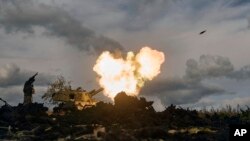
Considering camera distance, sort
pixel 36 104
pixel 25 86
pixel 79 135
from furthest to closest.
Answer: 1. pixel 25 86
2. pixel 36 104
3. pixel 79 135

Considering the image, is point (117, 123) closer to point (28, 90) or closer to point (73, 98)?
point (73, 98)

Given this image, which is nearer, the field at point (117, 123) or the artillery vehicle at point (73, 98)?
the field at point (117, 123)

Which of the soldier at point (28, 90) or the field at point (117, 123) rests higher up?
the soldier at point (28, 90)

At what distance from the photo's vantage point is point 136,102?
45.2m

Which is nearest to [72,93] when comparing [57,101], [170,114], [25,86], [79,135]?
[57,101]

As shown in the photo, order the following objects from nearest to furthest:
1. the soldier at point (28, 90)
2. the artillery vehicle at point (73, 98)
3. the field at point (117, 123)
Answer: the field at point (117, 123), the soldier at point (28, 90), the artillery vehicle at point (73, 98)

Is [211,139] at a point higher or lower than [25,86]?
lower

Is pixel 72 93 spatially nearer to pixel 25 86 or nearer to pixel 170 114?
pixel 25 86

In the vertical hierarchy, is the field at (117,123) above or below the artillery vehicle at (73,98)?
below

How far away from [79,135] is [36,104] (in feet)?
45.4

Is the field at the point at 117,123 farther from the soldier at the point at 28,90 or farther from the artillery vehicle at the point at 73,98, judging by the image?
the soldier at the point at 28,90

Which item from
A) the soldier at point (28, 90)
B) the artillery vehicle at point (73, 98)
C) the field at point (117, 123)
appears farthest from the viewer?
the artillery vehicle at point (73, 98)

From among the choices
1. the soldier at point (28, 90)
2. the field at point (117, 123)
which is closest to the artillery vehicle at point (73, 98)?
the field at point (117, 123)

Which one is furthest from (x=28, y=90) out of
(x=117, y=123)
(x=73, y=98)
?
(x=117, y=123)
